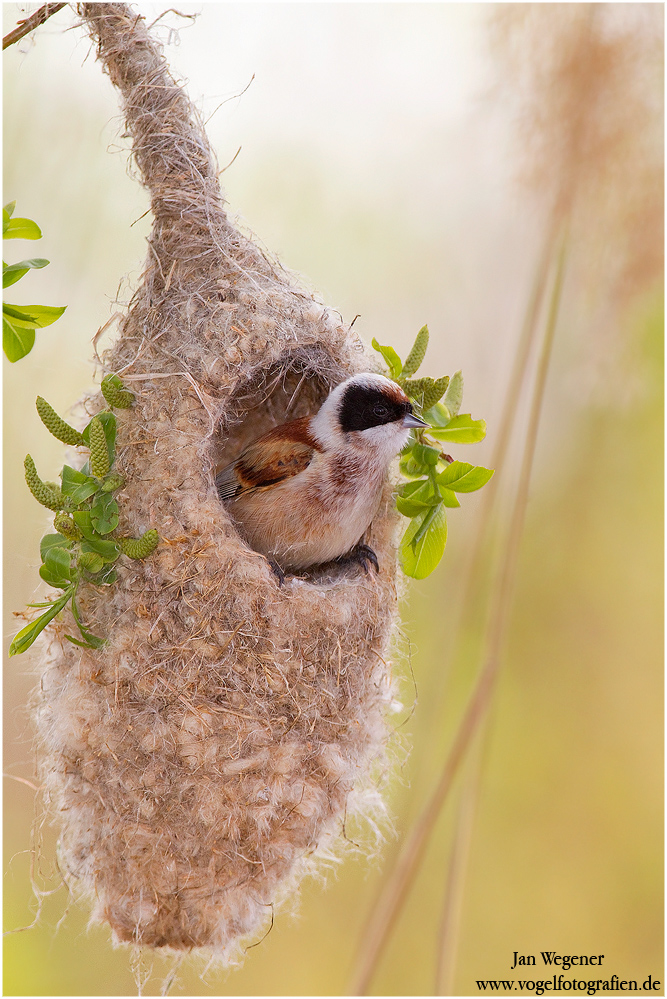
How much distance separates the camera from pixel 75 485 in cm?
140

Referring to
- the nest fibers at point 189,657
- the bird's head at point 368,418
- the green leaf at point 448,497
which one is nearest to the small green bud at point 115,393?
the nest fibers at point 189,657

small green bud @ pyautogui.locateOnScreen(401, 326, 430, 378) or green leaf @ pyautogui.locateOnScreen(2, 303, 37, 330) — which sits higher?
small green bud @ pyautogui.locateOnScreen(401, 326, 430, 378)

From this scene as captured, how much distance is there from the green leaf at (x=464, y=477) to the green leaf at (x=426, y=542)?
0.07 meters

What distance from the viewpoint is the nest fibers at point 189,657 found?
1445 mm

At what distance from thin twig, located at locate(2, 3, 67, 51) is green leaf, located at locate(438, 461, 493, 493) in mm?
1193

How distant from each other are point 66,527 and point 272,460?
0.61m

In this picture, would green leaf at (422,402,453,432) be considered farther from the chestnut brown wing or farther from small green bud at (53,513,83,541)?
small green bud at (53,513,83,541)

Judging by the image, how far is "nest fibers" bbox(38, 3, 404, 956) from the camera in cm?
145

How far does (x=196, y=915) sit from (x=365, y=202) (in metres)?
2.41

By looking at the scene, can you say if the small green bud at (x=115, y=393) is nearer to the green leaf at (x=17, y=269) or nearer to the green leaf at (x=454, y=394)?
the green leaf at (x=17, y=269)

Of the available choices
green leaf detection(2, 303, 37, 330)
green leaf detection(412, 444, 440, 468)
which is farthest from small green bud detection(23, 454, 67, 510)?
green leaf detection(412, 444, 440, 468)

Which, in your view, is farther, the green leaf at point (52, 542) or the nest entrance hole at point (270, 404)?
the nest entrance hole at point (270, 404)

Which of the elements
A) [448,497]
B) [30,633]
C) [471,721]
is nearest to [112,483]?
[30,633]

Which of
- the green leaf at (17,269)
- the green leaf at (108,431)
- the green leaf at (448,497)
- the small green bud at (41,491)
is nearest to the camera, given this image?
the green leaf at (17,269)
